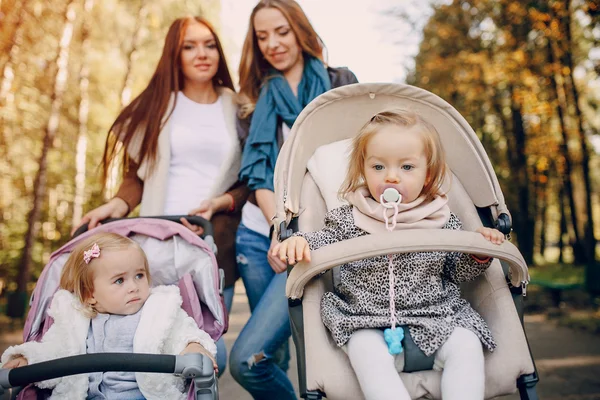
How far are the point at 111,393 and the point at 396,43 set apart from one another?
1285 cm

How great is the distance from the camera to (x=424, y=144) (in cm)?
206

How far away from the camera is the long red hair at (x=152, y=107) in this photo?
10.1ft

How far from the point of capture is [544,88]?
34.9ft

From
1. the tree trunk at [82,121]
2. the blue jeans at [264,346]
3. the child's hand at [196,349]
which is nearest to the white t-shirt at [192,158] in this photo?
the blue jeans at [264,346]

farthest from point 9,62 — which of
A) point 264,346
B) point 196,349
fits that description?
point 196,349

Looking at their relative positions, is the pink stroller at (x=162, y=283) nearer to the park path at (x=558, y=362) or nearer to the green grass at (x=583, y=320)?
the park path at (x=558, y=362)

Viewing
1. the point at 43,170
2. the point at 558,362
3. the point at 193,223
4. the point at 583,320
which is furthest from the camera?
the point at 43,170

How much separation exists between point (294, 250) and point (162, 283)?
3.26 feet

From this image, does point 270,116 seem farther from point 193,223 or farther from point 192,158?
point 193,223

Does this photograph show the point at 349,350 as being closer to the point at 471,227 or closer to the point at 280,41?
the point at 471,227

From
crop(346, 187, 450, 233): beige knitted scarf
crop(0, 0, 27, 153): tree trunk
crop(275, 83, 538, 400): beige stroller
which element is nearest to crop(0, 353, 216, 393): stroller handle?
crop(275, 83, 538, 400): beige stroller

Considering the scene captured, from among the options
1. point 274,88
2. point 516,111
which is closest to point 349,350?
point 274,88

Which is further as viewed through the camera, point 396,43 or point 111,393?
point 396,43

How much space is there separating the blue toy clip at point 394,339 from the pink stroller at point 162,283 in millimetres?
578
